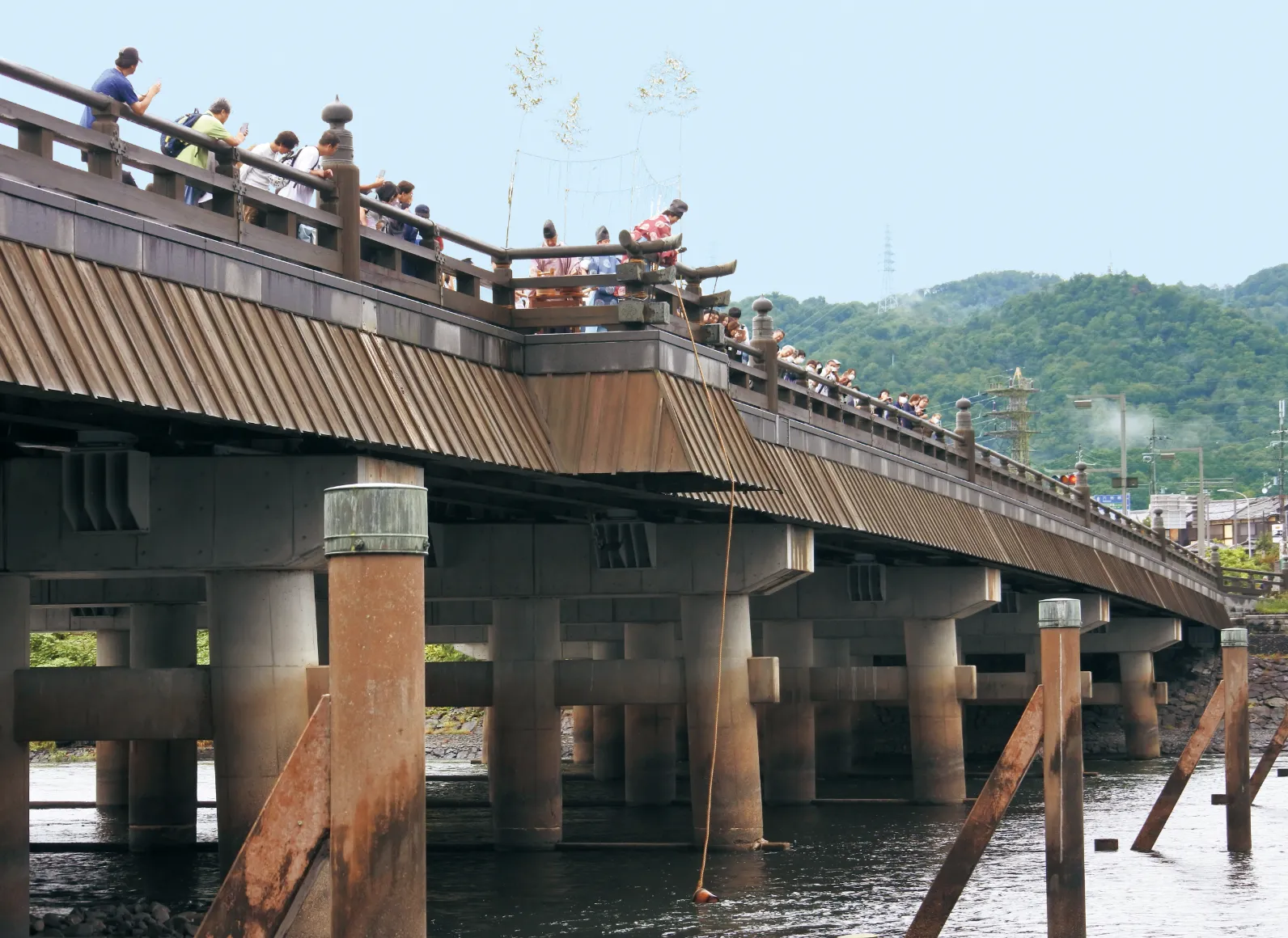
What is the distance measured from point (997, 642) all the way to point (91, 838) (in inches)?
1096

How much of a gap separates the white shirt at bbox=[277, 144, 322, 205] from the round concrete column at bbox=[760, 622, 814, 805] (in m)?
24.0

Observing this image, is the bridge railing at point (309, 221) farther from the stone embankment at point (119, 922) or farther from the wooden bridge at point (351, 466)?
the stone embankment at point (119, 922)

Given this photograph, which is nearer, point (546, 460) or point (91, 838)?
point (546, 460)

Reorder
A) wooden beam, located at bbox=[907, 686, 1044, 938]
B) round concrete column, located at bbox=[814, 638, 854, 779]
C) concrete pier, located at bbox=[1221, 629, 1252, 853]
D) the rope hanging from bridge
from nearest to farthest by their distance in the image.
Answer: wooden beam, located at bbox=[907, 686, 1044, 938] < the rope hanging from bridge < concrete pier, located at bbox=[1221, 629, 1252, 853] < round concrete column, located at bbox=[814, 638, 854, 779]

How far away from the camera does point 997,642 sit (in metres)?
56.5

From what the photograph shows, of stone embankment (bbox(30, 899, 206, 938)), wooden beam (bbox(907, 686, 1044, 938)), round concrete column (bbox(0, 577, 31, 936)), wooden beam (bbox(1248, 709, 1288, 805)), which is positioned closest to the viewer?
wooden beam (bbox(907, 686, 1044, 938))

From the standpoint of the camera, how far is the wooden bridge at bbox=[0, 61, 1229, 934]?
622 inches

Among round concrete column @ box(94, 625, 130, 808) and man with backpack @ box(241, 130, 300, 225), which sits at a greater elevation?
man with backpack @ box(241, 130, 300, 225)

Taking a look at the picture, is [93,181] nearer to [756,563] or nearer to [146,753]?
[756,563]

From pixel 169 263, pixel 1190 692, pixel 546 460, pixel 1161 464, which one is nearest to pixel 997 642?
pixel 1190 692

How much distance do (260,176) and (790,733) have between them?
26.1 meters

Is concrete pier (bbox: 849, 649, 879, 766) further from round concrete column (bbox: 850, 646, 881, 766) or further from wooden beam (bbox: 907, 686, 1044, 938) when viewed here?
wooden beam (bbox: 907, 686, 1044, 938)

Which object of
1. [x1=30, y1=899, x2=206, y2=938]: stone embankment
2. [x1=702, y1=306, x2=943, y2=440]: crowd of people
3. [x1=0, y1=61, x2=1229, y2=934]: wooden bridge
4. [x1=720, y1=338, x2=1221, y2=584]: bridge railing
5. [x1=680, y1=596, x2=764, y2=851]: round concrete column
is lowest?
[x1=30, y1=899, x2=206, y2=938]: stone embankment

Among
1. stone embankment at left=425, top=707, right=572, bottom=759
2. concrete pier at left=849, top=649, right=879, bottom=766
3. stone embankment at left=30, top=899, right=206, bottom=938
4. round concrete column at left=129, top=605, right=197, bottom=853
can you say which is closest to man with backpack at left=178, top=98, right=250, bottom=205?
stone embankment at left=30, top=899, right=206, bottom=938
